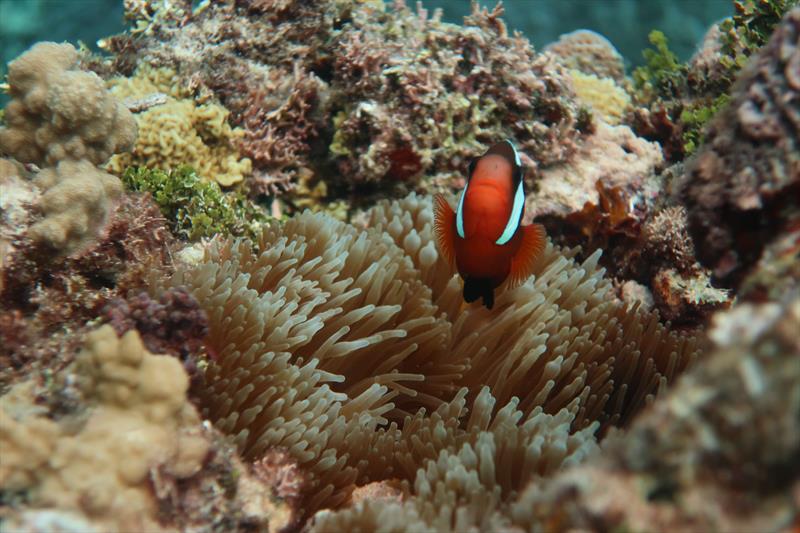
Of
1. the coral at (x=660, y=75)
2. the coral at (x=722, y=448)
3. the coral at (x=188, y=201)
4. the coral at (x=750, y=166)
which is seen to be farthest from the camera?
the coral at (x=660, y=75)

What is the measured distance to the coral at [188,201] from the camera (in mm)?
2902

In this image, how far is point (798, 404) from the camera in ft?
2.68

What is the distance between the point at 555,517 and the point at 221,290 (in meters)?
1.32

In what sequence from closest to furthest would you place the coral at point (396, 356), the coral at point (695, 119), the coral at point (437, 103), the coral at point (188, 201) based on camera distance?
the coral at point (396, 356), the coral at point (188, 201), the coral at point (437, 103), the coral at point (695, 119)

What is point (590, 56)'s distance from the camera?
586 centimetres

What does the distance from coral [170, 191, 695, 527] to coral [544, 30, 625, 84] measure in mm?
3636

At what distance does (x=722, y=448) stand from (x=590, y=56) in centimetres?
566

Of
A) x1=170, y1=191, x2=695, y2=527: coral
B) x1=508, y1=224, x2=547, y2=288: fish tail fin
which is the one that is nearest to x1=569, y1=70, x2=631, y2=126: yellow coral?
x1=170, y1=191, x2=695, y2=527: coral

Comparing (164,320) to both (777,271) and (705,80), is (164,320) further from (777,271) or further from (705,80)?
(705,80)

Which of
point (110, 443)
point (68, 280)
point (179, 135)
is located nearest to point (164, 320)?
point (110, 443)

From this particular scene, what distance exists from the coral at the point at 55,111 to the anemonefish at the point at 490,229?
1.29 meters

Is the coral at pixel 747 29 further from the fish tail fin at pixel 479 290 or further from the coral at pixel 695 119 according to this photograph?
the fish tail fin at pixel 479 290

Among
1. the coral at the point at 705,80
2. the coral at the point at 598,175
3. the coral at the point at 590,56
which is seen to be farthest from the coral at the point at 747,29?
the coral at the point at 590,56

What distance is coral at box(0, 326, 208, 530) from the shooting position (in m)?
1.26
